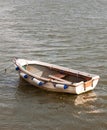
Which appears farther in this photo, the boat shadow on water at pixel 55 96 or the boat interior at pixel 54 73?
the boat interior at pixel 54 73

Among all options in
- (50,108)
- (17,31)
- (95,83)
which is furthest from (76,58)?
(17,31)

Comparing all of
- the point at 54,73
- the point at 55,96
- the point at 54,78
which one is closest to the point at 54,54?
the point at 54,73

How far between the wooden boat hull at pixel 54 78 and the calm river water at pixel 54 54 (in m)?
0.38

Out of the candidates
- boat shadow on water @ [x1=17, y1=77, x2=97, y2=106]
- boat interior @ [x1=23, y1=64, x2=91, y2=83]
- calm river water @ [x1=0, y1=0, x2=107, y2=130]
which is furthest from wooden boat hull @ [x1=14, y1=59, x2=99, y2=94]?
calm river water @ [x1=0, y1=0, x2=107, y2=130]

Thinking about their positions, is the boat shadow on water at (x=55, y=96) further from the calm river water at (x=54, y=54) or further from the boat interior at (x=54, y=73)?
the boat interior at (x=54, y=73)

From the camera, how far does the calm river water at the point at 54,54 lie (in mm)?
14852

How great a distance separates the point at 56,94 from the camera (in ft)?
55.7

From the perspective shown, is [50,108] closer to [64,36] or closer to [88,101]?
[88,101]

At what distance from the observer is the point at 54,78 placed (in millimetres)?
17703

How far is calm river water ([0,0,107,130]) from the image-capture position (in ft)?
48.7

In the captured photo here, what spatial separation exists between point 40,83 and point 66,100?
1.51 m

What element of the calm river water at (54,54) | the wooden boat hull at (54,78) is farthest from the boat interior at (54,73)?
the calm river water at (54,54)

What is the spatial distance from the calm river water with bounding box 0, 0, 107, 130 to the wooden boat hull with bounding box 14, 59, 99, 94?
379mm

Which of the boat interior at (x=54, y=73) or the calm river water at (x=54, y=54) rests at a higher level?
the boat interior at (x=54, y=73)
